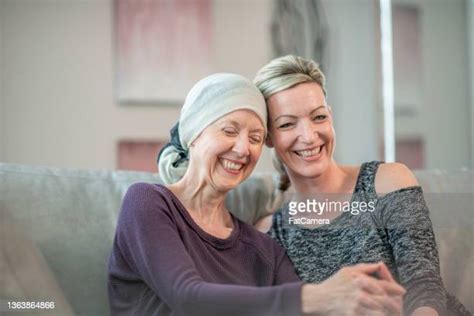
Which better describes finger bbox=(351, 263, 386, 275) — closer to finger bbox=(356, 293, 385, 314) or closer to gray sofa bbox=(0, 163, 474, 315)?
finger bbox=(356, 293, 385, 314)

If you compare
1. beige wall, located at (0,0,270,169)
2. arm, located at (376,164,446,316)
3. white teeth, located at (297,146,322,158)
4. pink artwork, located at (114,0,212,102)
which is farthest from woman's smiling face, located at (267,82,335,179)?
pink artwork, located at (114,0,212,102)

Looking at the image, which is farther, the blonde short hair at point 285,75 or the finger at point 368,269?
the blonde short hair at point 285,75

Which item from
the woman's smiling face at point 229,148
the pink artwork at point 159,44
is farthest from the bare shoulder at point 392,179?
the pink artwork at point 159,44

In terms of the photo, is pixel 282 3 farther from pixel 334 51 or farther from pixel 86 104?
pixel 86 104

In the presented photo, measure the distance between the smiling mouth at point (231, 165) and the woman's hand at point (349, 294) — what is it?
232 mm

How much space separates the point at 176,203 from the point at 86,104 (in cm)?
75

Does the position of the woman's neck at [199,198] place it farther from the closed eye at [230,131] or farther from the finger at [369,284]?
the finger at [369,284]

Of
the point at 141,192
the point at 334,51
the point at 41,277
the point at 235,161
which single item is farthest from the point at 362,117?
the point at 41,277

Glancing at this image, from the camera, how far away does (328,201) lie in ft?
3.36

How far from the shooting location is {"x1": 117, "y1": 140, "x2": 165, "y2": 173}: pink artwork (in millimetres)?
1566

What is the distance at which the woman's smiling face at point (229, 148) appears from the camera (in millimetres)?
961

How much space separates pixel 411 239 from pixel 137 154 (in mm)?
827

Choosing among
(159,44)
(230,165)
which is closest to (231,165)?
(230,165)

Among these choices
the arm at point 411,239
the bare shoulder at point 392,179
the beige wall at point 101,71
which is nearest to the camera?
the arm at point 411,239
